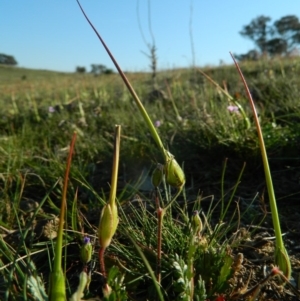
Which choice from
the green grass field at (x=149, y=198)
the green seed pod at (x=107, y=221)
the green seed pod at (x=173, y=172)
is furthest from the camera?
the green grass field at (x=149, y=198)

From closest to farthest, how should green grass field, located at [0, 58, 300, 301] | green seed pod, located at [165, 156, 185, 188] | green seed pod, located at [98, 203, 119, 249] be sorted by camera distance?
green seed pod, located at [98, 203, 119, 249] → green seed pod, located at [165, 156, 185, 188] → green grass field, located at [0, 58, 300, 301]

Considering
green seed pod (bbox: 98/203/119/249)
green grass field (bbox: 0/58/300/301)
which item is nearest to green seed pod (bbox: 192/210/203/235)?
green grass field (bbox: 0/58/300/301)

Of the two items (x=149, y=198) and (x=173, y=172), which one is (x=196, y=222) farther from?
(x=149, y=198)

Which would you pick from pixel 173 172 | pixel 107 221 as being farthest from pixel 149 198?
pixel 107 221

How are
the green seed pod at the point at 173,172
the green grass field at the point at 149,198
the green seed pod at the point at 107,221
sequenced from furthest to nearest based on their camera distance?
the green grass field at the point at 149,198 < the green seed pod at the point at 173,172 < the green seed pod at the point at 107,221

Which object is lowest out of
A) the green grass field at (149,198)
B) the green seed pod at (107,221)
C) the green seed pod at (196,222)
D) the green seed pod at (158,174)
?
the green grass field at (149,198)

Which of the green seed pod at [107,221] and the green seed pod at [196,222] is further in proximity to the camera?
the green seed pod at [196,222]

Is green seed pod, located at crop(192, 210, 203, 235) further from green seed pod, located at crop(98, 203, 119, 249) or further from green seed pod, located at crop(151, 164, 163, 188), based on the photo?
green seed pod, located at crop(98, 203, 119, 249)

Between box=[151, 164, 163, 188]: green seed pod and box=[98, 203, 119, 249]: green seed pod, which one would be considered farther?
box=[151, 164, 163, 188]: green seed pod

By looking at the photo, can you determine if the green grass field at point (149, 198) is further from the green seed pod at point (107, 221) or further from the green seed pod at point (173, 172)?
the green seed pod at point (173, 172)

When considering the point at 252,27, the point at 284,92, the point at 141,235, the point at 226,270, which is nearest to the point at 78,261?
the point at 141,235

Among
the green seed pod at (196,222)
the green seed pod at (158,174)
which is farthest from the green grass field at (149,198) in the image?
the green seed pod at (158,174)

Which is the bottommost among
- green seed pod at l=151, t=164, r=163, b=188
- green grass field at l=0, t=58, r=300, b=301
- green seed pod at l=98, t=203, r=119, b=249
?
green grass field at l=0, t=58, r=300, b=301

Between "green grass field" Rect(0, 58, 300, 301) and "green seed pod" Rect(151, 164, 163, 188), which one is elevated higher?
"green seed pod" Rect(151, 164, 163, 188)
